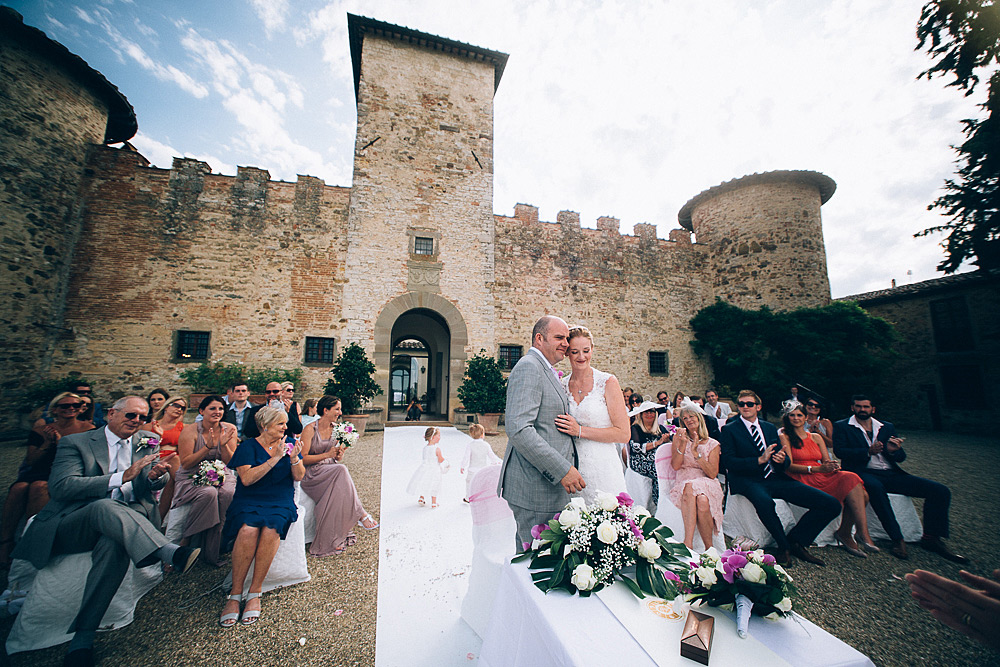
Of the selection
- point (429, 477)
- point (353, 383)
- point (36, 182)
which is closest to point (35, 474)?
point (429, 477)

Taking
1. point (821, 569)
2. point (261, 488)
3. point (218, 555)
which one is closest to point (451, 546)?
point (261, 488)

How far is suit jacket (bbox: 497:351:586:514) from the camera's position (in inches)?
82.7

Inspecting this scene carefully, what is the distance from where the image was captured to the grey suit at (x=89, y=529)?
2424 mm

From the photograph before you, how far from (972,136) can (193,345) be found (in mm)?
17319

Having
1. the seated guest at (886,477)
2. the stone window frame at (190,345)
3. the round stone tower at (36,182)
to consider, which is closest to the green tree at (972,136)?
the seated guest at (886,477)

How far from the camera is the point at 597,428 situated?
2387mm

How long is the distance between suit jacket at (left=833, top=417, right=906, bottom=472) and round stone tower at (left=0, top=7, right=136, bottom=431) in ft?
53.0

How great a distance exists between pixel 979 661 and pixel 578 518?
324cm

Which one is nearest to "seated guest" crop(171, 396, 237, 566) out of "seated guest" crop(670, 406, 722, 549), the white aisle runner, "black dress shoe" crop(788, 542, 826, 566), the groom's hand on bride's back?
the white aisle runner

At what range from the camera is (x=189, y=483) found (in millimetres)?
3488

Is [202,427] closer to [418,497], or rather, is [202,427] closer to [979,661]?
[418,497]

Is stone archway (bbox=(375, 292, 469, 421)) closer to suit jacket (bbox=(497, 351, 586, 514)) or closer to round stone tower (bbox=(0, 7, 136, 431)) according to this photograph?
round stone tower (bbox=(0, 7, 136, 431))

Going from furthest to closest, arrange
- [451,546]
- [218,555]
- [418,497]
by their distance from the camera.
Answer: [418,497], [451,546], [218,555]

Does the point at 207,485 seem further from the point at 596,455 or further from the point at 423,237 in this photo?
the point at 423,237
